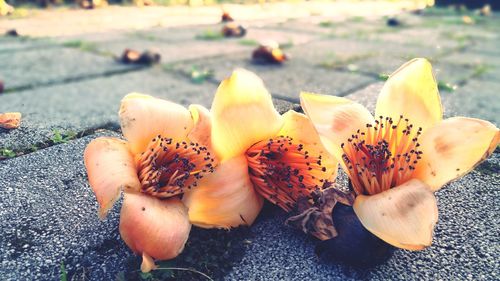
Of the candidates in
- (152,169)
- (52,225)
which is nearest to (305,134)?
(152,169)

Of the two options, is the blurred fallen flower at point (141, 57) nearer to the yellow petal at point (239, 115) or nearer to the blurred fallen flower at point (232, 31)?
the blurred fallen flower at point (232, 31)

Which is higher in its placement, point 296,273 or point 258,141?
point 258,141

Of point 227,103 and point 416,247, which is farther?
point 227,103

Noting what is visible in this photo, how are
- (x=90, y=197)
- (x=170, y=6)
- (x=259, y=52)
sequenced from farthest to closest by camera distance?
(x=170, y=6), (x=259, y=52), (x=90, y=197)

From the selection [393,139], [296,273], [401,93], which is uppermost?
[401,93]

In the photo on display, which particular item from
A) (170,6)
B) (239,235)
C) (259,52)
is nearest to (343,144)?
(239,235)

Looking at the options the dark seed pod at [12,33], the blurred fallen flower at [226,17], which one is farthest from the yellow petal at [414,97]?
the blurred fallen flower at [226,17]

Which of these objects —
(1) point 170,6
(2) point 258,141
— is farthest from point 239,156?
(1) point 170,6

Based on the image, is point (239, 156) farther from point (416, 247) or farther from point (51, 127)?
point (51, 127)

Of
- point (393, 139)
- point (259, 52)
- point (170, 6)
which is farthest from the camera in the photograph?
point (170, 6)
